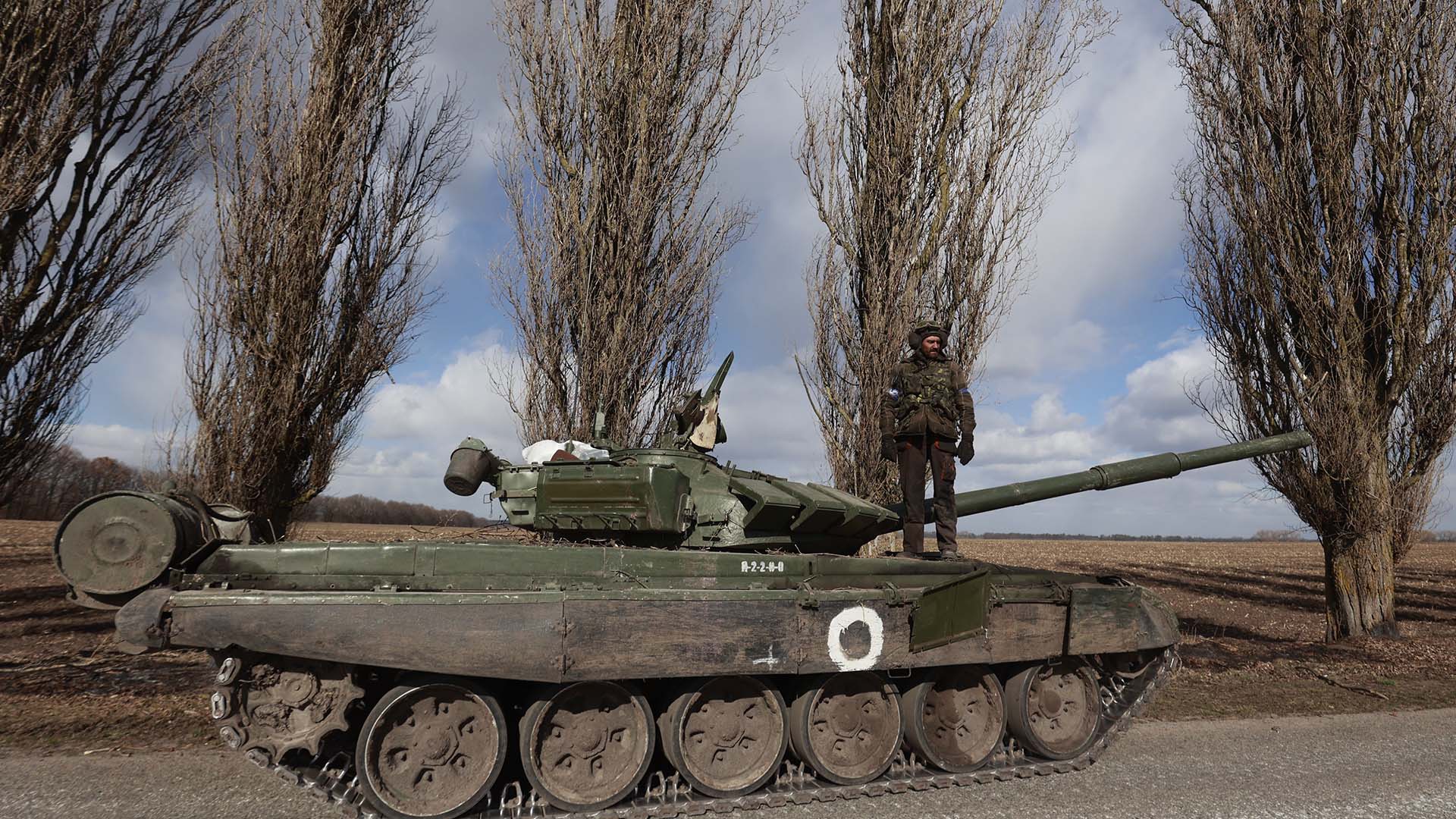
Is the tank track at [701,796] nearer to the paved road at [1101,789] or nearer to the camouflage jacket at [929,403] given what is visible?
the paved road at [1101,789]

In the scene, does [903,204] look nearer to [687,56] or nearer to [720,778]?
[687,56]

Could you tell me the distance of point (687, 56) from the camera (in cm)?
1181

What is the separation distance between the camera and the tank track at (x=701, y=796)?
4699 mm

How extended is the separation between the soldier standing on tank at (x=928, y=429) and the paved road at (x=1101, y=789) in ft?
6.42

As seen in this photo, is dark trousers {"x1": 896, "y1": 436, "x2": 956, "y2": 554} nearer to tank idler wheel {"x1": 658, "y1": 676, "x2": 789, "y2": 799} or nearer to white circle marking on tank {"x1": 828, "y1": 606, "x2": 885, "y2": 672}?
white circle marking on tank {"x1": 828, "y1": 606, "x2": 885, "y2": 672}

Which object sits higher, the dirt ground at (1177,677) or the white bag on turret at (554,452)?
the white bag on turret at (554,452)

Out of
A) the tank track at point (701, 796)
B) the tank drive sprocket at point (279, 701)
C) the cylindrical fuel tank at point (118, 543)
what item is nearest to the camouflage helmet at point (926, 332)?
the tank track at point (701, 796)

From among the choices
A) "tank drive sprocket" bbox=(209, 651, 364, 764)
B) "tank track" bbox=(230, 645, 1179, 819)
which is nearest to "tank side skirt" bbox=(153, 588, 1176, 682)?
"tank drive sprocket" bbox=(209, 651, 364, 764)

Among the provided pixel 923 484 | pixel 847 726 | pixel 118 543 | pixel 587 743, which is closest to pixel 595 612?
pixel 587 743

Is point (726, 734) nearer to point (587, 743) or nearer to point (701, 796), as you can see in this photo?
point (701, 796)

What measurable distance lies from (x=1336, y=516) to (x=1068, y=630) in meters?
8.14

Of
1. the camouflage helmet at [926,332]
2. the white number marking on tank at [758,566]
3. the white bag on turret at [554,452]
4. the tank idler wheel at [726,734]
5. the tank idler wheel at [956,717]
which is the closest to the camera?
the tank idler wheel at [726,734]

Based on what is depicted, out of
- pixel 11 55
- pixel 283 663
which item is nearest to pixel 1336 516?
pixel 283 663

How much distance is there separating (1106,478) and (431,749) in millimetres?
6298
